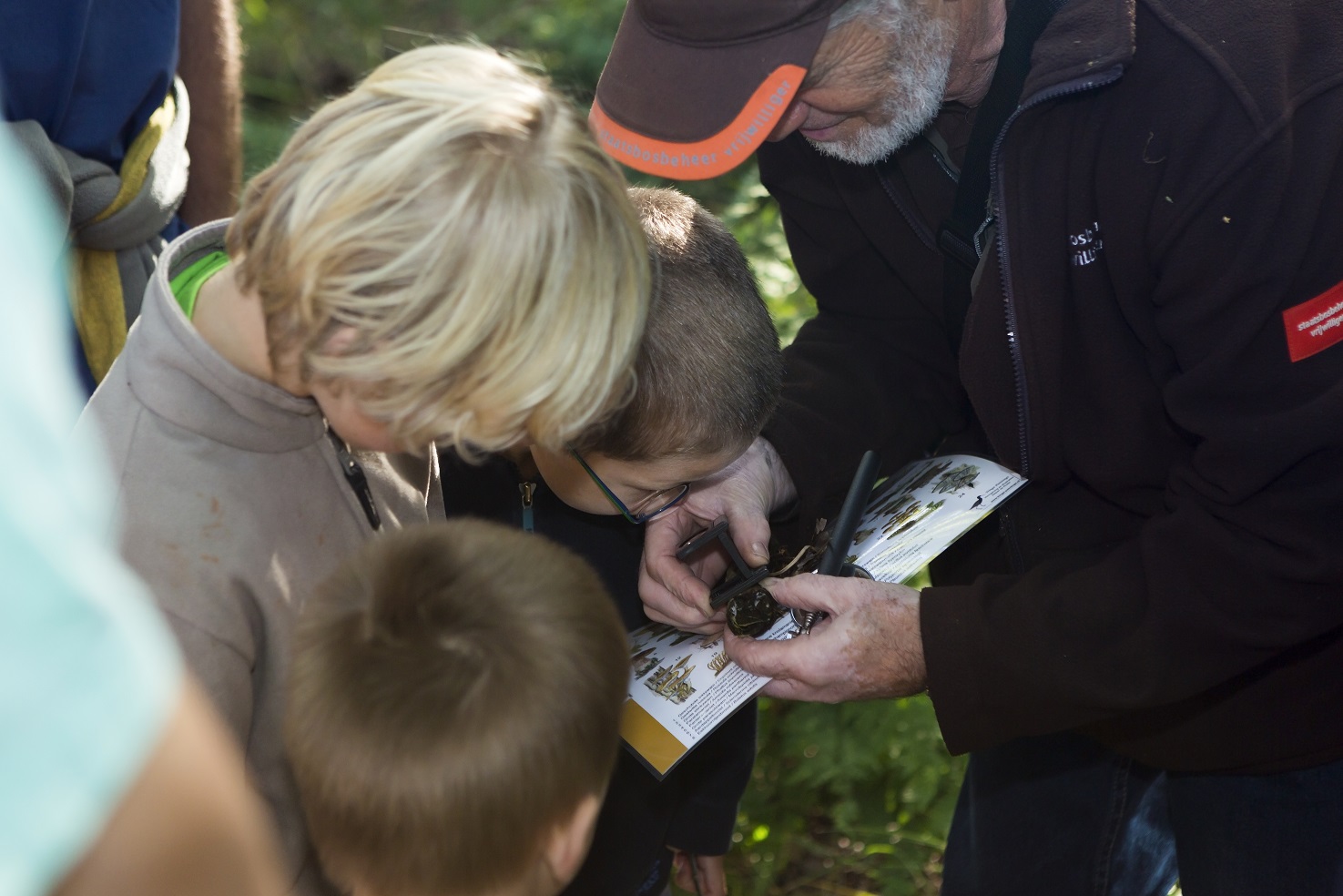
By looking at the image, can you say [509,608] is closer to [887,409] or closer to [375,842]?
[375,842]

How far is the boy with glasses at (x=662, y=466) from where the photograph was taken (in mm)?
1927

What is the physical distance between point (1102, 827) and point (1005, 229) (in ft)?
4.39

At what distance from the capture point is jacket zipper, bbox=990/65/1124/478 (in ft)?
5.28

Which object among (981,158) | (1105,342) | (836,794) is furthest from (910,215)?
(836,794)

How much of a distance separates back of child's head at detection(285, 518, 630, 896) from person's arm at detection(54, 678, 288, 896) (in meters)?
0.56

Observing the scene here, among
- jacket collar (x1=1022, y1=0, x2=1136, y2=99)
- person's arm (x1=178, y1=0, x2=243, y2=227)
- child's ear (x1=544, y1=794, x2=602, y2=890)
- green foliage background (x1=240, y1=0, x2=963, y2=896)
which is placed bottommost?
green foliage background (x1=240, y1=0, x2=963, y2=896)

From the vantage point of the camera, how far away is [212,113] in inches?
104

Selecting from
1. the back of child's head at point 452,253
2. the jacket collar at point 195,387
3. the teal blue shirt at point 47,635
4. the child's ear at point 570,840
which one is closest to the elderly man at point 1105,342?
the back of child's head at point 452,253

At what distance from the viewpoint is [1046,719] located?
186cm

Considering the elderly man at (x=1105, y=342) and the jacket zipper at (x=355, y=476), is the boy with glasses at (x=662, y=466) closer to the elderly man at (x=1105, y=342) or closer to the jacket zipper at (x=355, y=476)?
the elderly man at (x=1105, y=342)

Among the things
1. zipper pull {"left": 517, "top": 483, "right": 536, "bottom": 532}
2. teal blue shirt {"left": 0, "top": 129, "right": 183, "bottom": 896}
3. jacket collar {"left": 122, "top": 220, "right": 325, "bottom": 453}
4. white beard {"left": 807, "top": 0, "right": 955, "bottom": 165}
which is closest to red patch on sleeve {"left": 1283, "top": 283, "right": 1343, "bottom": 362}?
white beard {"left": 807, "top": 0, "right": 955, "bottom": 165}

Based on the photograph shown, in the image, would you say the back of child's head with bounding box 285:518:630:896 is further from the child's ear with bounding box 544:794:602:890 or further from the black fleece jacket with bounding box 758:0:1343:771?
the black fleece jacket with bounding box 758:0:1343:771

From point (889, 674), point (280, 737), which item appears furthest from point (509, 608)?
point (889, 674)

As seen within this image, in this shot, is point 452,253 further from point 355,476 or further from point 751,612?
point 751,612
